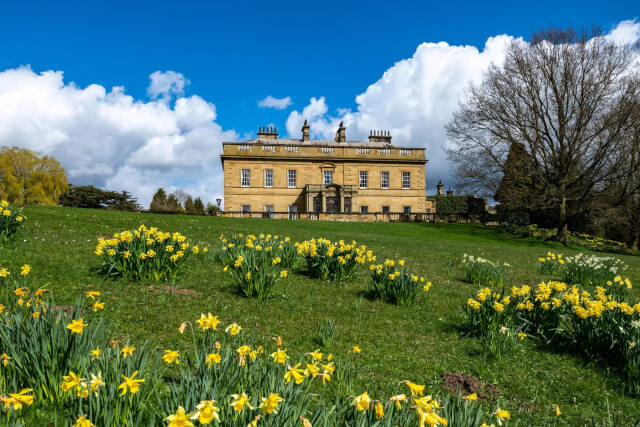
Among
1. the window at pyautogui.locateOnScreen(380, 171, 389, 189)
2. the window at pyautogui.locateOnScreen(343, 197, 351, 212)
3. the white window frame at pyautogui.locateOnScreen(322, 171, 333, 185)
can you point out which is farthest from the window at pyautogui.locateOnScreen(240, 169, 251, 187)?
the window at pyautogui.locateOnScreen(380, 171, 389, 189)

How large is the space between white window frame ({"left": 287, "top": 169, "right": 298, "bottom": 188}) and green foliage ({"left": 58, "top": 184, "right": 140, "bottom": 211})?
23.4 m

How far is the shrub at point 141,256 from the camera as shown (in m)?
5.60

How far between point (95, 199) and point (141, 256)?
48.7m

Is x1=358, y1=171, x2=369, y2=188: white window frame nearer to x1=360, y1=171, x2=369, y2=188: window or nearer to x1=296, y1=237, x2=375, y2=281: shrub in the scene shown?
x1=360, y1=171, x2=369, y2=188: window

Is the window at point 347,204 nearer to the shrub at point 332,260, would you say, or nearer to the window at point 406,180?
the window at point 406,180

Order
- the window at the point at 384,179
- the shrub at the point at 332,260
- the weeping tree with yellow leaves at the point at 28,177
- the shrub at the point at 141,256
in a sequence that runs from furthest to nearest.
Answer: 1. the window at the point at 384,179
2. the weeping tree with yellow leaves at the point at 28,177
3. the shrub at the point at 332,260
4. the shrub at the point at 141,256

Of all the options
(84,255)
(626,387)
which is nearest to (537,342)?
(626,387)

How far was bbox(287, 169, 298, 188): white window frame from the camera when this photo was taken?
132 ft

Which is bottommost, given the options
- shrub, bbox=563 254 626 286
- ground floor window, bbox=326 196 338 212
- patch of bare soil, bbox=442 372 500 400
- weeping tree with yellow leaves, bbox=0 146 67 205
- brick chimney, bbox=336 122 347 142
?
patch of bare soil, bbox=442 372 500 400

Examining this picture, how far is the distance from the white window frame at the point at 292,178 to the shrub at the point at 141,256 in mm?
34251

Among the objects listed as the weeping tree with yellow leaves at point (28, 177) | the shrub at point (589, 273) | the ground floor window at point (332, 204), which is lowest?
the shrub at point (589, 273)

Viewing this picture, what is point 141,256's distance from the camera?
543 centimetres

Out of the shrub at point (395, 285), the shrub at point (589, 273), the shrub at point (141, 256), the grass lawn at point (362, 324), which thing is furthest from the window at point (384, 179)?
the shrub at point (141, 256)

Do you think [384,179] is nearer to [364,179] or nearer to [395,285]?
[364,179]
